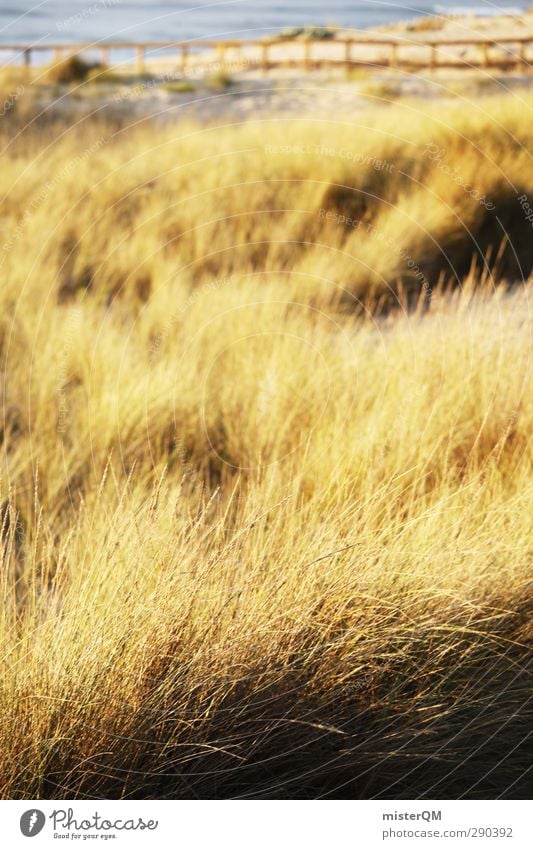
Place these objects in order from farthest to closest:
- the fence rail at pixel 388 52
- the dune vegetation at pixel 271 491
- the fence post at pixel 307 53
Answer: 1. the fence post at pixel 307 53
2. the fence rail at pixel 388 52
3. the dune vegetation at pixel 271 491

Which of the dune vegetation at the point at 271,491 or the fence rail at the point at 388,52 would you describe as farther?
the fence rail at the point at 388,52

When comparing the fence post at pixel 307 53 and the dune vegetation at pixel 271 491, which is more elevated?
the fence post at pixel 307 53

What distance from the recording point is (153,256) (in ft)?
16.5

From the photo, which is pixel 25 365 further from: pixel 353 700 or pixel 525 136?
pixel 525 136

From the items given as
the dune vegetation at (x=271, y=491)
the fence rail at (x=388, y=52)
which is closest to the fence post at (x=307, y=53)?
the fence rail at (x=388, y=52)

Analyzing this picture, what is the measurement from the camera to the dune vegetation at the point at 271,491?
1.83m

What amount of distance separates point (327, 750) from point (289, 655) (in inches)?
8.6

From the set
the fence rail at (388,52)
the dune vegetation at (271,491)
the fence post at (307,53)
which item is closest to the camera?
the dune vegetation at (271,491)

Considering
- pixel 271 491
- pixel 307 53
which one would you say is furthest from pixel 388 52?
pixel 271 491

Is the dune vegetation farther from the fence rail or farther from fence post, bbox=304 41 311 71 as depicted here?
fence post, bbox=304 41 311 71

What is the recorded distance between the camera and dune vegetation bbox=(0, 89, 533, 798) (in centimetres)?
183

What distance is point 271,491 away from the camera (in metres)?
2.31

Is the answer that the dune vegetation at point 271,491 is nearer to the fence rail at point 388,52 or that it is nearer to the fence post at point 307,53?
the fence rail at point 388,52

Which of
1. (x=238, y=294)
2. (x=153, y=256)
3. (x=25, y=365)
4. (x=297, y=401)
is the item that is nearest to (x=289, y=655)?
(x=297, y=401)
